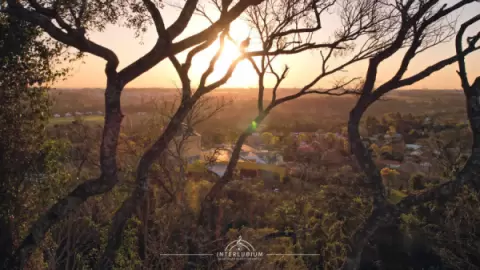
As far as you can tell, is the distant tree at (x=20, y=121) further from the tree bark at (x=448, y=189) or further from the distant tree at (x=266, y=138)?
the distant tree at (x=266, y=138)

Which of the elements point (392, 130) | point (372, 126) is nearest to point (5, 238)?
point (392, 130)

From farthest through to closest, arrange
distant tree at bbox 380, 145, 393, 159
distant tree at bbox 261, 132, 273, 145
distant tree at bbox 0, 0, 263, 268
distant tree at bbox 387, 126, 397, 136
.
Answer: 1. distant tree at bbox 261, 132, 273, 145
2. distant tree at bbox 387, 126, 397, 136
3. distant tree at bbox 380, 145, 393, 159
4. distant tree at bbox 0, 0, 263, 268

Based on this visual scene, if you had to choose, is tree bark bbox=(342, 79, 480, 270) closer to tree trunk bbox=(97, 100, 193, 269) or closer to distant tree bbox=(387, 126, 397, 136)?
tree trunk bbox=(97, 100, 193, 269)

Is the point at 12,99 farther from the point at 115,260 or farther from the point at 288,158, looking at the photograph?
the point at 288,158

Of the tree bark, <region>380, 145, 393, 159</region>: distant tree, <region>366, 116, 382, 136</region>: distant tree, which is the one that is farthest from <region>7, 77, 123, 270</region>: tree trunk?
<region>366, 116, 382, 136</region>: distant tree

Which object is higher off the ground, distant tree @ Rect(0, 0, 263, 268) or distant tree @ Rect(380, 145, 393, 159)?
distant tree @ Rect(0, 0, 263, 268)

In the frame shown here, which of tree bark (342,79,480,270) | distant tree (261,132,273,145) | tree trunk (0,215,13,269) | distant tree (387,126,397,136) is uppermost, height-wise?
tree bark (342,79,480,270)

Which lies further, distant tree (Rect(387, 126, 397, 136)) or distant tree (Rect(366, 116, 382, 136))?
distant tree (Rect(366, 116, 382, 136))

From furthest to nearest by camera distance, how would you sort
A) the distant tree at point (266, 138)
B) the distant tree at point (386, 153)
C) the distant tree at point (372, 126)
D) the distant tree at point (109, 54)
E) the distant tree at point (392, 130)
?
the distant tree at point (372, 126), the distant tree at point (266, 138), the distant tree at point (392, 130), the distant tree at point (386, 153), the distant tree at point (109, 54)

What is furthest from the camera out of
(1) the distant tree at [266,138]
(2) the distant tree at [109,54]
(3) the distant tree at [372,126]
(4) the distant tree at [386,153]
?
(3) the distant tree at [372,126]

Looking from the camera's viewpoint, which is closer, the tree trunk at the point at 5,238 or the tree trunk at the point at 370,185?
the tree trunk at the point at 5,238

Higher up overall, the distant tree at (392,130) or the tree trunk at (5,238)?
the tree trunk at (5,238)

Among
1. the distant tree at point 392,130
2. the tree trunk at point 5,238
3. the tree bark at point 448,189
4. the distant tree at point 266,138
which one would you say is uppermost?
the tree bark at point 448,189

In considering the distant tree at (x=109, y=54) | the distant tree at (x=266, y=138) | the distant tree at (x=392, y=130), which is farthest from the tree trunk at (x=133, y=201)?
the distant tree at (x=392, y=130)
